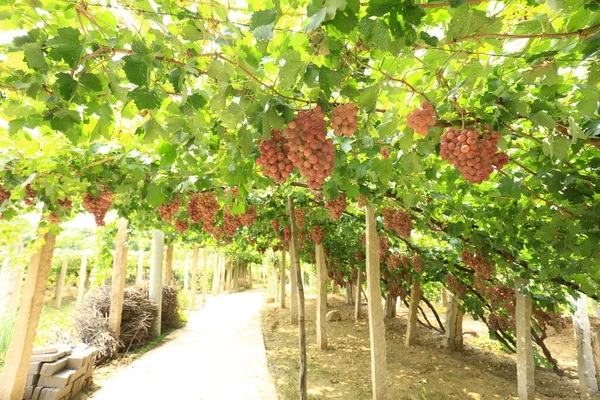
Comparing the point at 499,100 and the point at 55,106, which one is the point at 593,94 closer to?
the point at 499,100

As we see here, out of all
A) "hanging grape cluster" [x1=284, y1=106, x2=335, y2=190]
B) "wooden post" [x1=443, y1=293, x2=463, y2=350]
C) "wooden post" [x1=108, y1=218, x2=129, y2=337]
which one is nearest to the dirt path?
"wooden post" [x1=108, y1=218, x2=129, y2=337]

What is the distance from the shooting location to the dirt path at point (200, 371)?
17.3ft

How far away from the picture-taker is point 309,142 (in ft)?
4.75

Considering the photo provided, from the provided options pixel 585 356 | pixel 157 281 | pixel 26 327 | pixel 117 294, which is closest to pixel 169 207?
pixel 26 327

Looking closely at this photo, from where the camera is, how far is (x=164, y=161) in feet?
8.40

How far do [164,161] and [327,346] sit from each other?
6975 millimetres

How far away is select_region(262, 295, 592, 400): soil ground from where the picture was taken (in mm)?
5617

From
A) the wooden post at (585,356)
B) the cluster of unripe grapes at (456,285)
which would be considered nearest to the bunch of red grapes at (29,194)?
the cluster of unripe grapes at (456,285)

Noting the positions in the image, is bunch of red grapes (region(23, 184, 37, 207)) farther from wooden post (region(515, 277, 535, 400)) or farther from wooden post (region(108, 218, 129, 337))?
wooden post (region(515, 277, 535, 400))

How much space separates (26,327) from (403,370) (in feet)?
22.3

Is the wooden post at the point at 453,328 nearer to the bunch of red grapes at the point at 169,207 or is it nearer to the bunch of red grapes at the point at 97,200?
the bunch of red grapes at the point at 169,207

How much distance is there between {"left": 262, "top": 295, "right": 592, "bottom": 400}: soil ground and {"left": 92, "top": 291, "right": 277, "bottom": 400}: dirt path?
0.42 metres

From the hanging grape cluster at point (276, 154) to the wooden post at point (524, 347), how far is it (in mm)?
5456

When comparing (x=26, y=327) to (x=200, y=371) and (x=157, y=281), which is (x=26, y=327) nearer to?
(x=200, y=371)
